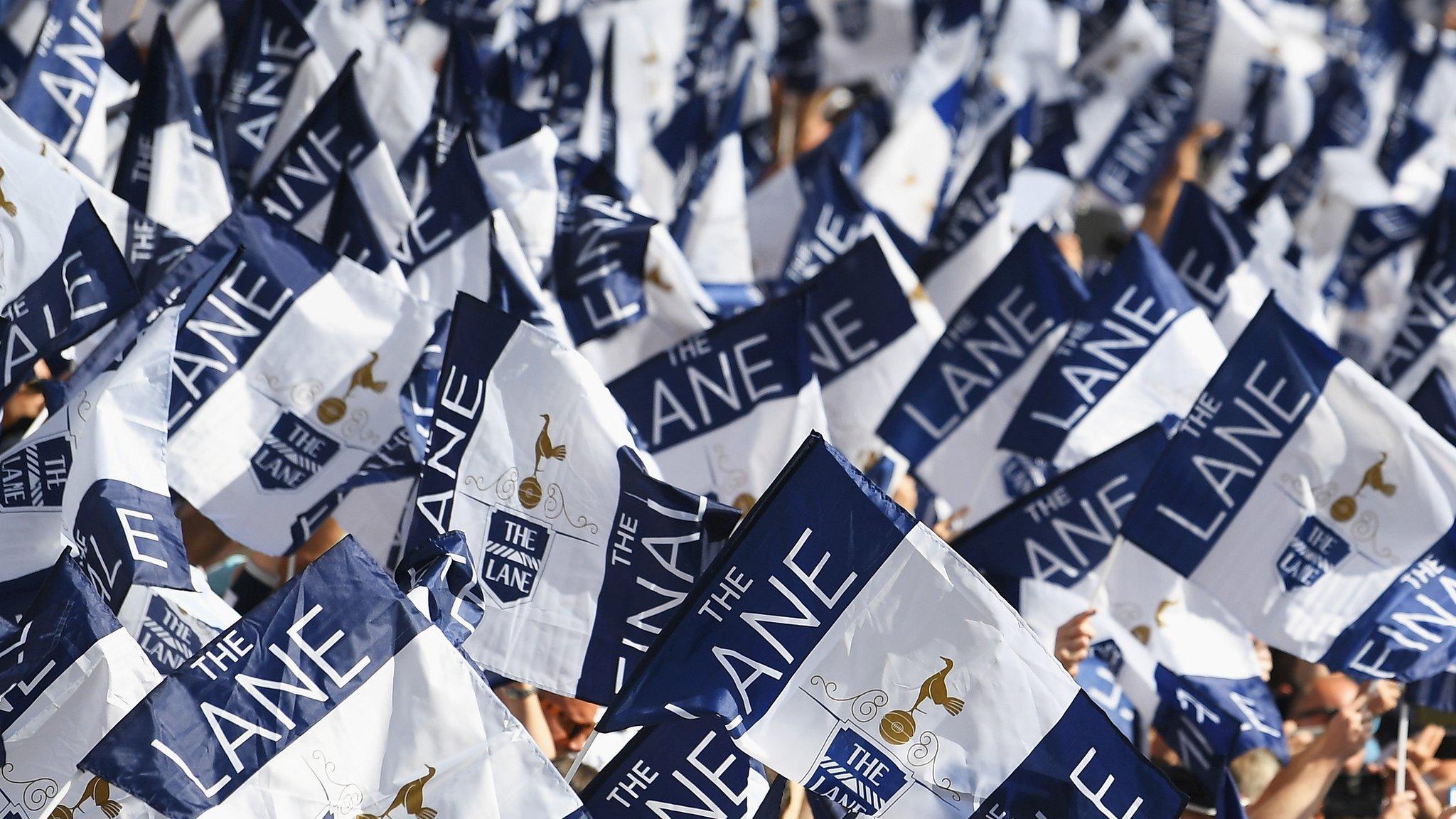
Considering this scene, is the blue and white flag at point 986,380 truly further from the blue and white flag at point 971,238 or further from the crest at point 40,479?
the crest at point 40,479

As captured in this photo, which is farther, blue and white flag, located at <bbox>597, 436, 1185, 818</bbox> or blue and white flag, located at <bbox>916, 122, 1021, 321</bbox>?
blue and white flag, located at <bbox>916, 122, 1021, 321</bbox>

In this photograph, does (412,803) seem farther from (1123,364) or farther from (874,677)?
(1123,364)

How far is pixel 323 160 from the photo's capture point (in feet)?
19.9

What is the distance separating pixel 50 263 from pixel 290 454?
806mm

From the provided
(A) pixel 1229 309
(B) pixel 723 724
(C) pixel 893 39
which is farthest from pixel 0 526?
(C) pixel 893 39

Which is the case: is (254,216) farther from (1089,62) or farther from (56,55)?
(1089,62)

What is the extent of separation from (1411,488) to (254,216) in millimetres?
3285

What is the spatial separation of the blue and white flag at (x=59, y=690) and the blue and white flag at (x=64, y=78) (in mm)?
2692

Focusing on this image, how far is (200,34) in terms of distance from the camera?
8102mm

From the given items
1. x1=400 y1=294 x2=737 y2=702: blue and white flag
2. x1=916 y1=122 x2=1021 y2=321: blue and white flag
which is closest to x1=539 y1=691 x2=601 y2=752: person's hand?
x1=400 y1=294 x2=737 y2=702: blue and white flag

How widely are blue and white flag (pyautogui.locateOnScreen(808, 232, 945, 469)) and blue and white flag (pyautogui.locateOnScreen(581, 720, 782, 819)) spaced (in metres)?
2.47

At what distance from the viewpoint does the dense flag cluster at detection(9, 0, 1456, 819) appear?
340 cm

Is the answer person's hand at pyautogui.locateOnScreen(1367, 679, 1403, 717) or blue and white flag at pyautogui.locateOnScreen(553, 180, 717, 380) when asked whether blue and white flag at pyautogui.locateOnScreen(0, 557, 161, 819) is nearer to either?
blue and white flag at pyautogui.locateOnScreen(553, 180, 717, 380)

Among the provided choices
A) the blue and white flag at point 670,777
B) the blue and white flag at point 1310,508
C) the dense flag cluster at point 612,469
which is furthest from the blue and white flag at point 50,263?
the blue and white flag at point 1310,508
